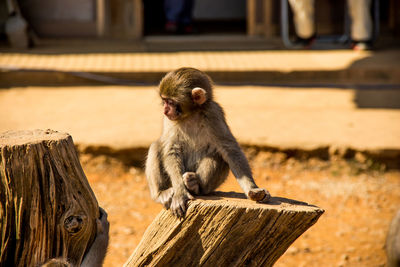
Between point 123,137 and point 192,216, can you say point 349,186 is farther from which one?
point 192,216

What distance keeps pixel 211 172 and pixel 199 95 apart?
1.41 ft

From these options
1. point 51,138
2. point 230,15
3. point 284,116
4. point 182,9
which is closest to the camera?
point 51,138

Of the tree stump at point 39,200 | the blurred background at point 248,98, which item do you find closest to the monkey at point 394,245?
the blurred background at point 248,98

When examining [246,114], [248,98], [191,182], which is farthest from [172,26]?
[191,182]

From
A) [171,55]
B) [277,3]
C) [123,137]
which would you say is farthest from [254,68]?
[123,137]

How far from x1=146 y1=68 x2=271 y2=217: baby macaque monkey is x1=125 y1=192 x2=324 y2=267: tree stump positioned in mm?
313

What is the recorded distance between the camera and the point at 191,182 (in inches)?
119

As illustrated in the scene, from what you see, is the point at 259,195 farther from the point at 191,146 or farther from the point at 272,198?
the point at 191,146

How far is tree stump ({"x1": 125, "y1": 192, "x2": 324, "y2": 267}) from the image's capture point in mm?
2521

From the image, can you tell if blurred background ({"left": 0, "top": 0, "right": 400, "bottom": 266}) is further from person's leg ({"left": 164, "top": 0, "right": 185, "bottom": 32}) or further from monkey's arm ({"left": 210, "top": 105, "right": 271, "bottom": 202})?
monkey's arm ({"left": 210, "top": 105, "right": 271, "bottom": 202})

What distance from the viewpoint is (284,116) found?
702 cm

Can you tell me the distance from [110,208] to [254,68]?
381cm

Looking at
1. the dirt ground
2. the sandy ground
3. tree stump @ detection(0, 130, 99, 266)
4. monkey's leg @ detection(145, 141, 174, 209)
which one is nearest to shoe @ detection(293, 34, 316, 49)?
the sandy ground

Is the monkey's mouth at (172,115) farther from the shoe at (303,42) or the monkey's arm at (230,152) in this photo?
the shoe at (303,42)
